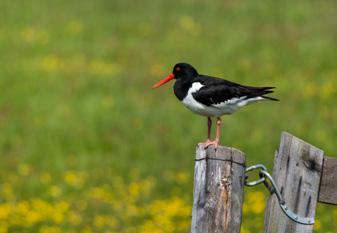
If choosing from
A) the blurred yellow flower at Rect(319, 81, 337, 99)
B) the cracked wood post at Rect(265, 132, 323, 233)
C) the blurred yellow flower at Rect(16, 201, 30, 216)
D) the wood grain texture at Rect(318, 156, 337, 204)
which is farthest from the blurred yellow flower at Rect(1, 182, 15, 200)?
the blurred yellow flower at Rect(319, 81, 337, 99)

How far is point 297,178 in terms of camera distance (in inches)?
177

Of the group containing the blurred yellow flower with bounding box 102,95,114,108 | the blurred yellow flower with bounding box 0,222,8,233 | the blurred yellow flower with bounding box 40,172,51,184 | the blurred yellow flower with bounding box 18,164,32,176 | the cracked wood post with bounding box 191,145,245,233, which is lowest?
the cracked wood post with bounding box 191,145,245,233

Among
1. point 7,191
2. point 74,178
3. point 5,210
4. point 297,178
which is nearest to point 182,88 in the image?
point 297,178

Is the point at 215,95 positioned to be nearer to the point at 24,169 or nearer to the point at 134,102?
the point at 24,169

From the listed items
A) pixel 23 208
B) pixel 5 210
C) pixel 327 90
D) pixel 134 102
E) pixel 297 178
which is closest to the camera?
pixel 297 178

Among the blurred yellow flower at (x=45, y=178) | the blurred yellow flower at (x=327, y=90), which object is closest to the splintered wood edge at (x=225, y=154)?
the blurred yellow flower at (x=45, y=178)

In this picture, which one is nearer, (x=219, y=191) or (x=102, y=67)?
(x=219, y=191)

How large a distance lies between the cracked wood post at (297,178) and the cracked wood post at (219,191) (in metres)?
0.37

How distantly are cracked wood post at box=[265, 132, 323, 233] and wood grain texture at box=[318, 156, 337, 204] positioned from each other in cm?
3

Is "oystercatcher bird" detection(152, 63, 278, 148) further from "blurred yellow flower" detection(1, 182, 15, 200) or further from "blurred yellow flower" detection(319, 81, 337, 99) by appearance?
"blurred yellow flower" detection(319, 81, 337, 99)

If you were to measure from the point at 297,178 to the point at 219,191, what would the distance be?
58 cm

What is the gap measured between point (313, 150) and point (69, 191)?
7925mm

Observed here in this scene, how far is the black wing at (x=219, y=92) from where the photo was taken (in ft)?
21.5

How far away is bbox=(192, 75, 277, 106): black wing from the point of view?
6.57 m
